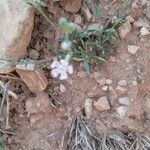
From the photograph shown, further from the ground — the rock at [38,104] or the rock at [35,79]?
the rock at [35,79]

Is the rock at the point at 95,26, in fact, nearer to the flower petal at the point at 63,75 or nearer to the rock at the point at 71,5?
the rock at the point at 71,5

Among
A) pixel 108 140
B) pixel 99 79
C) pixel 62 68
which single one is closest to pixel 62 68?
pixel 62 68

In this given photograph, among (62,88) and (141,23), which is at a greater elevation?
(141,23)

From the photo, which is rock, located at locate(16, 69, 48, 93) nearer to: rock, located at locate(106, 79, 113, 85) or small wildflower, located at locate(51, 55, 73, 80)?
small wildflower, located at locate(51, 55, 73, 80)

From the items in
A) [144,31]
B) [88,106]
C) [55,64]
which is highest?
[144,31]

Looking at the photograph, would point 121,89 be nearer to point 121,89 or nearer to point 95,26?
point 121,89

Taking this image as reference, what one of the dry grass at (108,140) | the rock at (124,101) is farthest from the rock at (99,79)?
the dry grass at (108,140)
